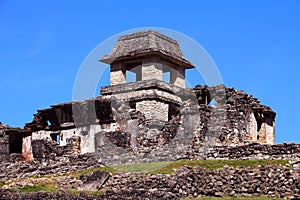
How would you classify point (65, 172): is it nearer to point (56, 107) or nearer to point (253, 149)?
point (253, 149)

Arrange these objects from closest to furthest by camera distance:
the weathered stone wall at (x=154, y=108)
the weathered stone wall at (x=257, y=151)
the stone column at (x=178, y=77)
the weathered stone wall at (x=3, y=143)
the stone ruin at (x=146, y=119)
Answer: the weathered stone wall at (x=257, y=151), the stone ruin at (x=146, y=119), the weathered stone wall at (x=3, y=143), the weathered stone wall at (x=154, y=108), the stone column at (x=178, y=77)

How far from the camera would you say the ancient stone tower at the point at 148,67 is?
183 feet

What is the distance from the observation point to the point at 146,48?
188 feet

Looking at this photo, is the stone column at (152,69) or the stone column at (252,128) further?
the stone column at (152,69)

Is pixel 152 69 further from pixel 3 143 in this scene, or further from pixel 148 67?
pixel 3 143

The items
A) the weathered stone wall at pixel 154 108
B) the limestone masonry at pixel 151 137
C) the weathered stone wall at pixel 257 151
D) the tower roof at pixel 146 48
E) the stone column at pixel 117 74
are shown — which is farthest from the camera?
the stone column at pixel 117 74

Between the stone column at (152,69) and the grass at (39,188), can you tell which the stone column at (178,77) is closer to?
the stone column at (152,69)

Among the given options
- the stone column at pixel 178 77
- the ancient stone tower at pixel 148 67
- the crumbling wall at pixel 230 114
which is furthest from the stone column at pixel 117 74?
the crumbling wall at pixel 230 114

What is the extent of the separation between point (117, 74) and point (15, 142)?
9178 millimetres

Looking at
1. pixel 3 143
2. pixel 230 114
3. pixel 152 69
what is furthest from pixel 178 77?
pixel 230 114

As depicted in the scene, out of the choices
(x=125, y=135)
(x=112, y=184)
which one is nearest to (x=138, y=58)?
(x=125, y=135)

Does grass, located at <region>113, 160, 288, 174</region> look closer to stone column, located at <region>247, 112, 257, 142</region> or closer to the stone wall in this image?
the stone wall

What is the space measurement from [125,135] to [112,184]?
24.4 feet

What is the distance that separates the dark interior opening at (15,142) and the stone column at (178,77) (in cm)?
1222
